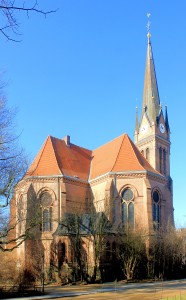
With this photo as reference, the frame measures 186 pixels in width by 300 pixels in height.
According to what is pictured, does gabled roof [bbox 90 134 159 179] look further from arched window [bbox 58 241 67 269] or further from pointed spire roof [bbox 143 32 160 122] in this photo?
arched window [bbox 58 241 67 269]

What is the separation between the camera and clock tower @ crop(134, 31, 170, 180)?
52281 mm

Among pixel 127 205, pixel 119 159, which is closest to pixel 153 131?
pixel 119 159

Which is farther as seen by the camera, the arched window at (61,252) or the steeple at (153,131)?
→ the steeple at (153,131)

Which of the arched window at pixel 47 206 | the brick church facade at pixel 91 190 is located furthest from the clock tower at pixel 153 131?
the arched window at pixel 47 206

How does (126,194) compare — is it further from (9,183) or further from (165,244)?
(9,183)

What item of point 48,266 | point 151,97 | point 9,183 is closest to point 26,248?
point 48,266

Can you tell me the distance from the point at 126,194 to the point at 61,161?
29.1 ft

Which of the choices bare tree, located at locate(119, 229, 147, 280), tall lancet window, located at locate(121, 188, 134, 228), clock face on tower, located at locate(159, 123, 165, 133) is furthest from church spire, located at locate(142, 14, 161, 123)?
bare tree, located at locate(119, 229, 147, 280)

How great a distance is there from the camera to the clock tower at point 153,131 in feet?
172

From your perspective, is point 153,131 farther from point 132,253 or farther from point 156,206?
point 132,253

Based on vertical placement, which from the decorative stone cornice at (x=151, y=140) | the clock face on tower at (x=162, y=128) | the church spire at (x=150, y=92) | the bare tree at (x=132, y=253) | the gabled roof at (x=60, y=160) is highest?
the church spire at (x=150, y=92)

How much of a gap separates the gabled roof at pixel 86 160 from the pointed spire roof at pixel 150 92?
873 cm

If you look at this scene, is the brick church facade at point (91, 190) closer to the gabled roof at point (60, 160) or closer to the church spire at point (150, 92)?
the gabled roof at point (60, 160)

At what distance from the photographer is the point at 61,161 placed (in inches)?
1805
